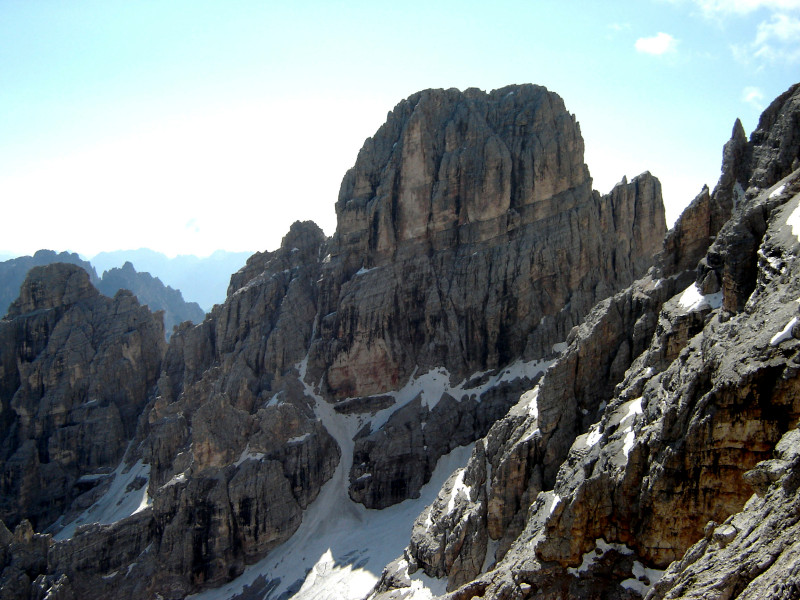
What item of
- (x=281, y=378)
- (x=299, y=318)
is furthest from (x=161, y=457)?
(x=299, y=318)

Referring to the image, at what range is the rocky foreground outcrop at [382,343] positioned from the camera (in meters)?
86.9

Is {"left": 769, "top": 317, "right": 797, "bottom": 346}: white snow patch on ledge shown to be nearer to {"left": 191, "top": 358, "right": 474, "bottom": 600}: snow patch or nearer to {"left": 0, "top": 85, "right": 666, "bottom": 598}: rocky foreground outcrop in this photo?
{"left": 191, "top": 358, "right": 474, "bottom": 600}: snow patch

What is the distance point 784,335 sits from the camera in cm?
2914

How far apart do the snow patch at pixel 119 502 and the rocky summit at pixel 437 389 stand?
0.50m

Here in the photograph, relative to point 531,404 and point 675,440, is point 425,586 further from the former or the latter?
point 675,440

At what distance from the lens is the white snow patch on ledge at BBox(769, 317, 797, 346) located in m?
29.0

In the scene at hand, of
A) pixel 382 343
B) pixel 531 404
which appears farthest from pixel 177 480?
pixel 531 404

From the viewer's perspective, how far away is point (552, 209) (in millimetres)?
101188

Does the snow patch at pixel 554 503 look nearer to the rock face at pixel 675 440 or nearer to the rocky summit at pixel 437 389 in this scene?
the rock face at pixel 675 440

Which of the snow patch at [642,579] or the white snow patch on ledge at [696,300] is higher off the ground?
the white snow patch on ledge at [696,300]

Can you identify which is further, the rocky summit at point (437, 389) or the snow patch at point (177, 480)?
the snow patch at point (177, 480)

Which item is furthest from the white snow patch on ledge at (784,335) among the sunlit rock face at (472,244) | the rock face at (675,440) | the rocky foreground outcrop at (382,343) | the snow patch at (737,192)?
the sunlit rock face at (472,244)

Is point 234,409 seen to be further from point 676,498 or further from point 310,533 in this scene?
point 676,498

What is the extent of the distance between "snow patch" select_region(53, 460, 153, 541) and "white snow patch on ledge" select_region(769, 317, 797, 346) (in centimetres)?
8632
